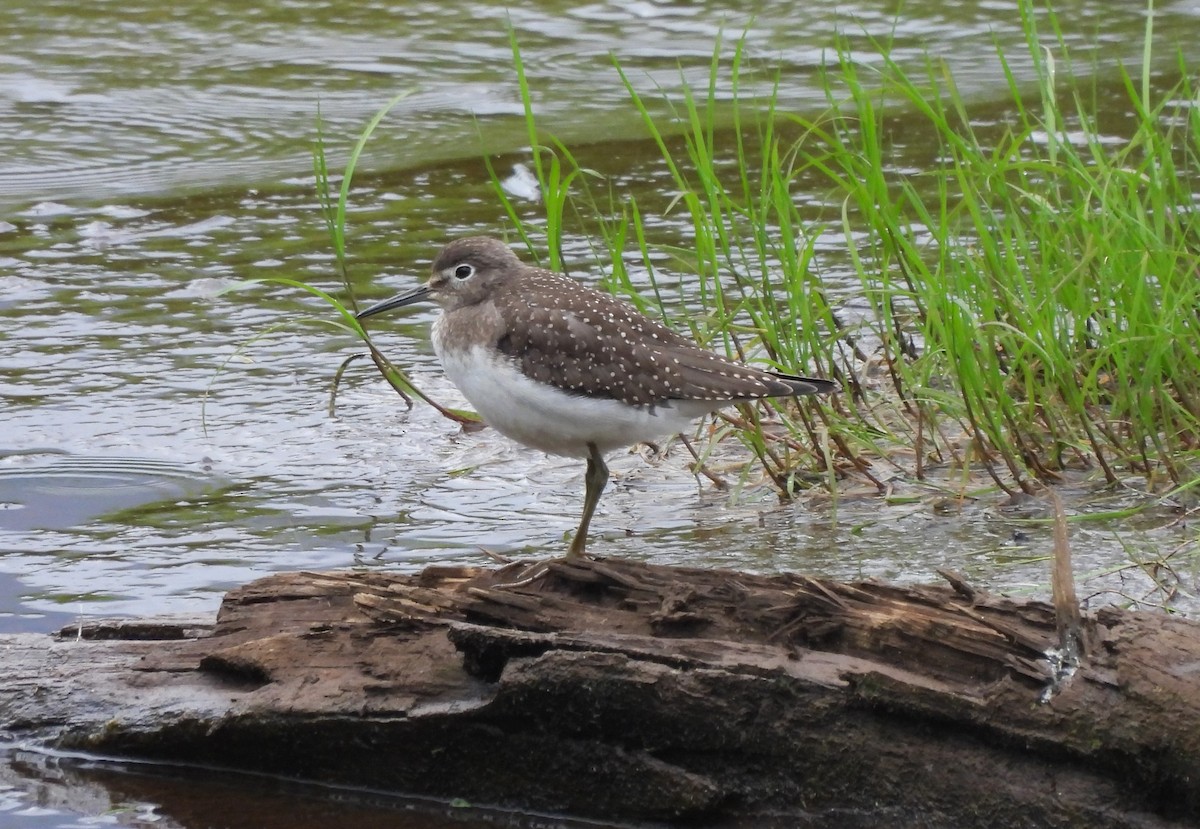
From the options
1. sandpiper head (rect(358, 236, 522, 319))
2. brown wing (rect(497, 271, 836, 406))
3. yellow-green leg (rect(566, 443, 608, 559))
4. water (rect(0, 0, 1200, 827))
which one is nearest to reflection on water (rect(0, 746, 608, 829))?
water (rect(0, 0, 1200, 827))

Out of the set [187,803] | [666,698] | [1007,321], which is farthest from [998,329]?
[187,803]

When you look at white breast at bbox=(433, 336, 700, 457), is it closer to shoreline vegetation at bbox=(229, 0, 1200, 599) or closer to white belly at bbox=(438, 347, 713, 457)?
white belly at bbox=(438, 347, 713, 457)

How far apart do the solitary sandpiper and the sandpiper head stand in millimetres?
270

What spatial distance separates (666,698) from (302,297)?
4984mm

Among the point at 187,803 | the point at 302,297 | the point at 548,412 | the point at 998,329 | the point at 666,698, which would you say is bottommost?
the point at 187,803

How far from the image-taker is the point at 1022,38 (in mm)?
12414

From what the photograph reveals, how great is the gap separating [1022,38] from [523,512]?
8.10 meters

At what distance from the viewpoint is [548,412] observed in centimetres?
495

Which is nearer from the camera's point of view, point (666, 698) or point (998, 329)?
point (666, 698)

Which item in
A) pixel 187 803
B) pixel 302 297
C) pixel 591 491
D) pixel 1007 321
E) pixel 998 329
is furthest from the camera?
pixel 302 297

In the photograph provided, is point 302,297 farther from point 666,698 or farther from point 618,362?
point 666,698

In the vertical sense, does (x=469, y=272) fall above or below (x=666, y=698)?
above

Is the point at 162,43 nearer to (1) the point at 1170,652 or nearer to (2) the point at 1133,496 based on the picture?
(2) the point at 1133,496

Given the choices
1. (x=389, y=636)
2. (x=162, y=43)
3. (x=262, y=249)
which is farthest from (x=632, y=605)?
(x=162, y=43)
